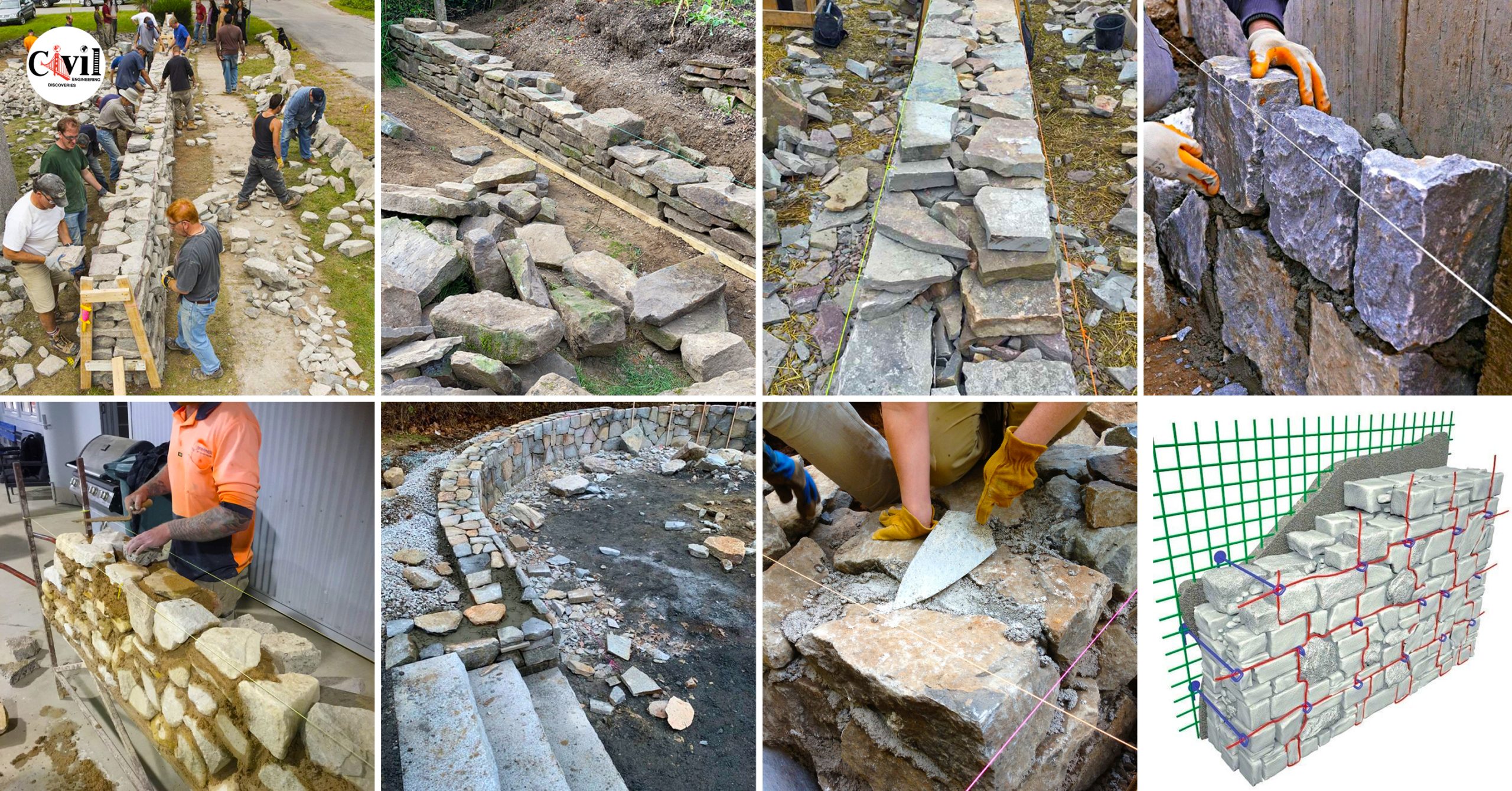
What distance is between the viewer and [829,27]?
5516mm

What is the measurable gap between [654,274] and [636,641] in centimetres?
183

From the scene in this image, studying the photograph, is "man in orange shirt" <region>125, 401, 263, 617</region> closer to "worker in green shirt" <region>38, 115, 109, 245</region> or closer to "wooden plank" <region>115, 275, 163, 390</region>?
"wooden plank" <region>115, 275, 163, 390</region>

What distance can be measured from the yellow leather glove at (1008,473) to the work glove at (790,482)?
2.38ft

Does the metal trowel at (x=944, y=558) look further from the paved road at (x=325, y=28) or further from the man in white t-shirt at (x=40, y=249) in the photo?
the man in white t-shirt at (x=40, y=249)

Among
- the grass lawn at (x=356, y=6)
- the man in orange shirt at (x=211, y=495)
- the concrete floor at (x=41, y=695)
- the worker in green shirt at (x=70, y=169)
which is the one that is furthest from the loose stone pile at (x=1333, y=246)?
the worker in green shirt at (x=70, y=169)

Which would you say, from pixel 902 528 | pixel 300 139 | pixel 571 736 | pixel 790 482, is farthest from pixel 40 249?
pixel 902 528

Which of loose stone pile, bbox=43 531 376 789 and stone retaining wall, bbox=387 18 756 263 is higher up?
stone retaining wall, bbox=387 18 756 263

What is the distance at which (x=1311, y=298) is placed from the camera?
298cm

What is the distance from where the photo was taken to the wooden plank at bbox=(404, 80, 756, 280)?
4762 mm

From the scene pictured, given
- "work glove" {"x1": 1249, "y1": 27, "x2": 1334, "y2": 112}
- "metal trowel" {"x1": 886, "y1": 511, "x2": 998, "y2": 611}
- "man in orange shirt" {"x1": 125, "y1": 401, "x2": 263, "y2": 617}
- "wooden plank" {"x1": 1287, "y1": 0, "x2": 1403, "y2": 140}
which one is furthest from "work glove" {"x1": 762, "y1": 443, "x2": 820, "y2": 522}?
"wooden plank" {"x1": 1287, "y1": 0, "x2": 1403, "y2": 140}

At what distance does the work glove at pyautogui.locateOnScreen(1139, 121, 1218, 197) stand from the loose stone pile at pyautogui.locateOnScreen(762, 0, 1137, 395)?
474 mm

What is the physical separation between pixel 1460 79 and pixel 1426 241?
0.90m

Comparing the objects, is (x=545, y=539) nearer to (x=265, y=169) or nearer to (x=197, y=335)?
(x=197, y=335)

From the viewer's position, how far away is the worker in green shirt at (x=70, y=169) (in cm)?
413
